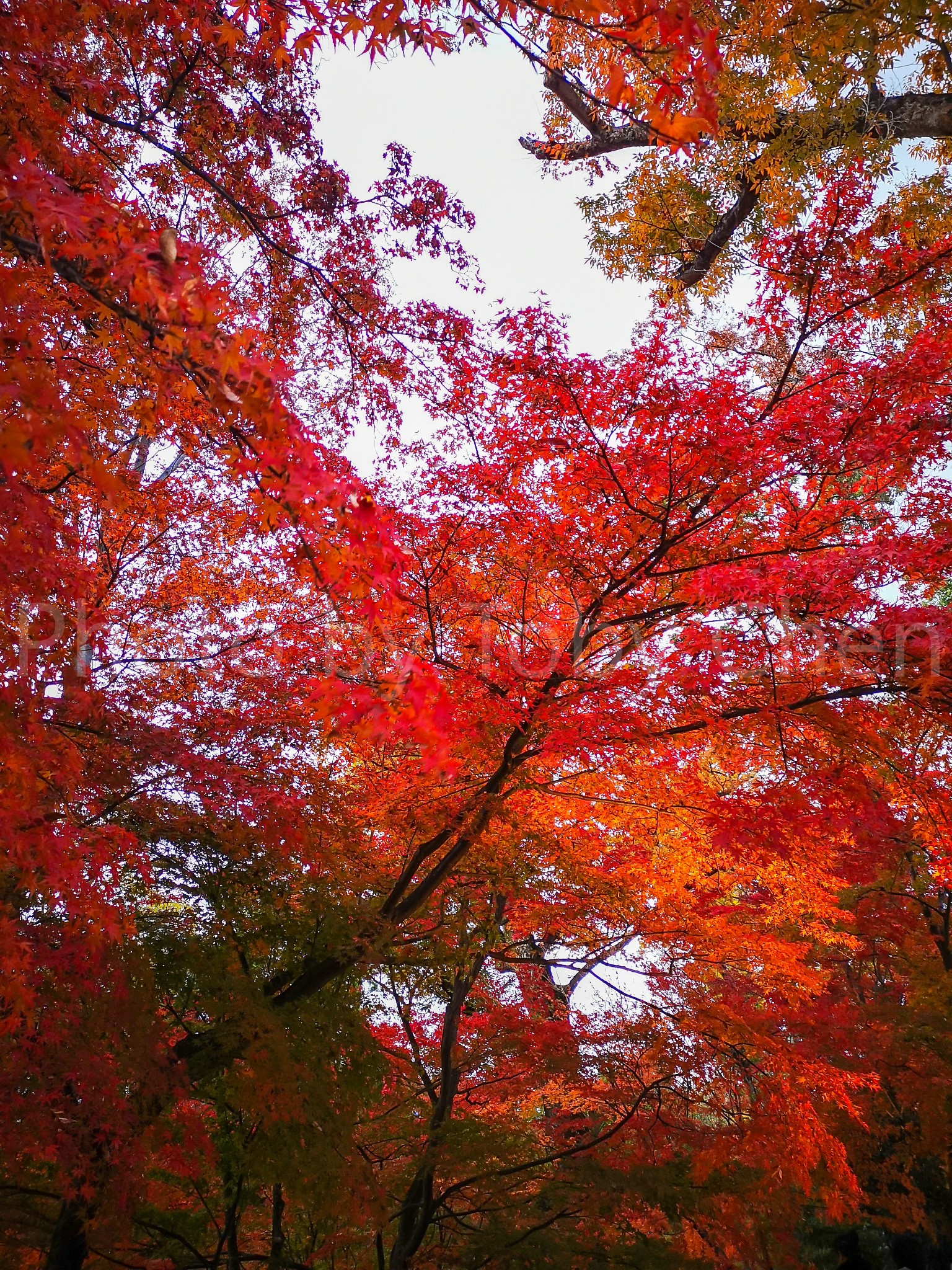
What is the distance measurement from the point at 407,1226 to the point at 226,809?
16.1 ft

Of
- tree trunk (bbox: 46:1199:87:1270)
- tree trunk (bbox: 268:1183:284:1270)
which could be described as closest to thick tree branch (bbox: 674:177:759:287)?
tree trunk (bbox: 46:1199:87:1270)

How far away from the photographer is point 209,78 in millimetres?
5352

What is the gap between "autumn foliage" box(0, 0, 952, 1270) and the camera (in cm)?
420

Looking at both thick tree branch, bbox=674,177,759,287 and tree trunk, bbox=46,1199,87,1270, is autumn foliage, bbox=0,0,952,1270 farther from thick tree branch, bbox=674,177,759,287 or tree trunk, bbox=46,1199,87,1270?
thick tree branch, bbox=674,177,759,287

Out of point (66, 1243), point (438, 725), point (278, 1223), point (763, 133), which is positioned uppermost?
point (763, 133)

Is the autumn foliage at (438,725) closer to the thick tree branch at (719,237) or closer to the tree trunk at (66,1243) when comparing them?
the tree trunk at (66,1243)

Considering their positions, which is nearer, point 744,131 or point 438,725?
point 438,725

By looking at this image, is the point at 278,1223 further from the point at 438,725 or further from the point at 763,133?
the point at 763,133

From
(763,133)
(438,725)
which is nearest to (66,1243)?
(438,725)

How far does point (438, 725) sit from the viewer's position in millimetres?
2512

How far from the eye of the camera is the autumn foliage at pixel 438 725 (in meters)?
4.20

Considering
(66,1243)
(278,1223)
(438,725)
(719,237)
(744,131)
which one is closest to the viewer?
(438,725)

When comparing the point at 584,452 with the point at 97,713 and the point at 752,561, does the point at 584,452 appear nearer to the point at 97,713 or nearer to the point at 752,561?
the point at 752,561

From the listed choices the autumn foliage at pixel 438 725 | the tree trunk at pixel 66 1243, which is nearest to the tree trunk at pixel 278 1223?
the autumn foliage at pixel 438 725
